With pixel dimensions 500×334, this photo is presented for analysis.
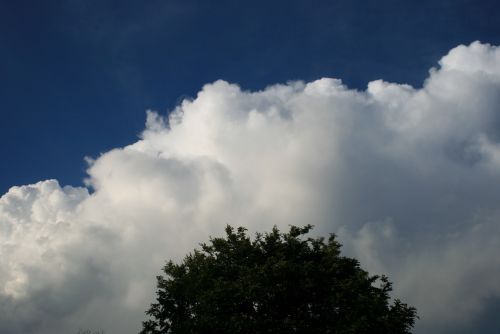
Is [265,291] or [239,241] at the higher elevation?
[239,241]

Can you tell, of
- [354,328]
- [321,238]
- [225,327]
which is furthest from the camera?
[321,238]

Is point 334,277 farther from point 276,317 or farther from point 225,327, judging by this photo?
point 225,327

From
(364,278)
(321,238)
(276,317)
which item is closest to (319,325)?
(276,317)

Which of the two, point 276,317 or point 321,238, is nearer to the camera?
point 276,317

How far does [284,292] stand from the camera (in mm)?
31219

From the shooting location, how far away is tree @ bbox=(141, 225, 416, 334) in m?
30.1

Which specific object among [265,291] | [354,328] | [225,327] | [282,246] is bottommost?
[354,328]

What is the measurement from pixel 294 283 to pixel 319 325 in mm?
3563

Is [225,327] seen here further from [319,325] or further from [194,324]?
[319,325]

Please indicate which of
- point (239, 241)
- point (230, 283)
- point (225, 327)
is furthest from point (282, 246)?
point (225, 327)

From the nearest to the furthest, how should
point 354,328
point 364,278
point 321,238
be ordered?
point 354,328
point 364,278
point 321,238

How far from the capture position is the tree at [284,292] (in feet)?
98.8

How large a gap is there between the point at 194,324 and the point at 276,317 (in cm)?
638

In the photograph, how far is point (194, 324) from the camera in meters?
31.5
